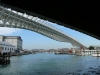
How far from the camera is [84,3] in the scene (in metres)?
13.3

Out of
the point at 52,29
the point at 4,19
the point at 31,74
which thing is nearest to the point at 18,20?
the point at 4,19

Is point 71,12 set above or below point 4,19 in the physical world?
below

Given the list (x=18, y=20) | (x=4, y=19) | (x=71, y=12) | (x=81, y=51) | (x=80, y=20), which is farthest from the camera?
(x=81, y=51)

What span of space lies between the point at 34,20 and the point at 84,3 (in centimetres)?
4110

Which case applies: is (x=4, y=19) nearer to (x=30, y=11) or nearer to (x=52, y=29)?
(x=52, y=29)

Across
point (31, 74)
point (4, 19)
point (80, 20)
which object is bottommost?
point (31, 74)

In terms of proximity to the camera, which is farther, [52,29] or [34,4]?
[52,29]

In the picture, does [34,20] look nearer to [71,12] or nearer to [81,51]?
[71,12]

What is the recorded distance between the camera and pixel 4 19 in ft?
154

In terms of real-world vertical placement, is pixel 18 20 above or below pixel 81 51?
Answer: above

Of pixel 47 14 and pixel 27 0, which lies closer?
pixel 27 0

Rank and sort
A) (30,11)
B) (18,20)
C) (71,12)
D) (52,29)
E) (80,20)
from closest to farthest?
1. (30,11)
2. (71,12)
3. (80,20)
4. (18,20)
5. (52,29)

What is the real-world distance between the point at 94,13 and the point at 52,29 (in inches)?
2127

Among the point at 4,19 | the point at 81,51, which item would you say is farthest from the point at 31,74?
the point at 81,51
